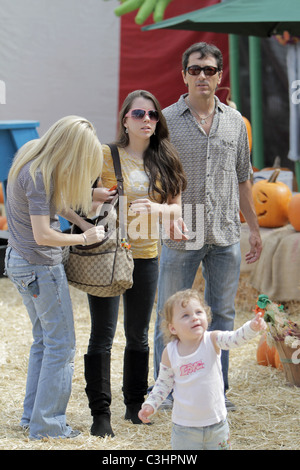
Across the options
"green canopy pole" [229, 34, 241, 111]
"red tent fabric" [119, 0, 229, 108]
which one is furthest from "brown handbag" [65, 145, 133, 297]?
"red tent fabric" [119, 0, 229, 108]

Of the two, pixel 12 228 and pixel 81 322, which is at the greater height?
pixel 12 228

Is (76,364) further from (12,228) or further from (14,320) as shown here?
(12,228)

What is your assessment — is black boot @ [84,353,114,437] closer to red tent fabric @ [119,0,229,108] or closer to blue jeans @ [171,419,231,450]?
blue jeans @ [171,419,231,450]

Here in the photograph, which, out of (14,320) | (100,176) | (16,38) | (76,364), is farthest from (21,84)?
(100,176)

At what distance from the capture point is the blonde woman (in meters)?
2.89

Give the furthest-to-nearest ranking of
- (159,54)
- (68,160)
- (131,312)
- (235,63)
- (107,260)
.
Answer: (159,54) → (235,63) → (131,312) → (107,260) → (68,160)

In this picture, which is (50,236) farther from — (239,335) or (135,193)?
(239,335)

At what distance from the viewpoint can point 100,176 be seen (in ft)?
10.4

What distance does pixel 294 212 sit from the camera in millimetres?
5461

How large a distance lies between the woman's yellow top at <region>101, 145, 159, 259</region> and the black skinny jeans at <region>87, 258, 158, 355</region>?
77 mm

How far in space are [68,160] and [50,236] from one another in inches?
12.4

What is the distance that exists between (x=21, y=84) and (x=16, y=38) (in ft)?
1.84

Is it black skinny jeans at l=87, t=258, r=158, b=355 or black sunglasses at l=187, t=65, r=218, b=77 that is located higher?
black sunglasses at l=187, t=65, r=218, b=77

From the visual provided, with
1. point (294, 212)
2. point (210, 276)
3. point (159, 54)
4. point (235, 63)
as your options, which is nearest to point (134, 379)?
point (210, 276)
